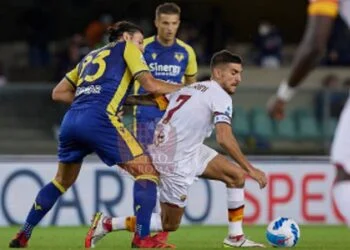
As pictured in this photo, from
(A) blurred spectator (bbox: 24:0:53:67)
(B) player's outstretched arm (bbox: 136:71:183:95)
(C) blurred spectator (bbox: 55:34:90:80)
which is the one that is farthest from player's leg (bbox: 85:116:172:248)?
(A) blurred spectator (bbox: 24:0:53:67)

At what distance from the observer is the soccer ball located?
36.0 ft

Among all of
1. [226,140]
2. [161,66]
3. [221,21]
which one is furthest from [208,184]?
[221,21]

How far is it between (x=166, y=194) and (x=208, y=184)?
491cm

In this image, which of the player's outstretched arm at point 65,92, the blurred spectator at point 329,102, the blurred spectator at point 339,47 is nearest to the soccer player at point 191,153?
the player's outstretched arm at point 65,92

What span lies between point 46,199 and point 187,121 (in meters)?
1.34

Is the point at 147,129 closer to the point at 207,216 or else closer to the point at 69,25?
the point at 207,216

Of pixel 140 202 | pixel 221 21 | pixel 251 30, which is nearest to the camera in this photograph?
pixel 140 202

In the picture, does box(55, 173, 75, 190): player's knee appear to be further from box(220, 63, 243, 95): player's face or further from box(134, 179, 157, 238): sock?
box(220, 63, 243, 95): player's face

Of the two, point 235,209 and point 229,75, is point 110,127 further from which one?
point 235,209

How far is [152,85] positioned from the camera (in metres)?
10.5

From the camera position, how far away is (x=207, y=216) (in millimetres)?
15758

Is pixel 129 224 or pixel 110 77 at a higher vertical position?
pixel 110 77

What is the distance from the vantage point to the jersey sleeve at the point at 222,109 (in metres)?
10.6

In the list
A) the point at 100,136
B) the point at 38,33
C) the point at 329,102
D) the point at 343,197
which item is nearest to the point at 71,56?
the point at 38,33
